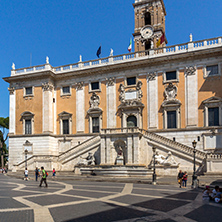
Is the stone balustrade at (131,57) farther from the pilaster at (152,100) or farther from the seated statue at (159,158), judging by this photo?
the seated statue at (159,158)

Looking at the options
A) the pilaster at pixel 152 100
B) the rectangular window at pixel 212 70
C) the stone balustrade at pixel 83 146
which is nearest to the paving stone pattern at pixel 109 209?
the stone balustrade at pixel 83 146

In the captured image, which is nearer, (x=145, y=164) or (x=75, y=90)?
(x=145, y=164)

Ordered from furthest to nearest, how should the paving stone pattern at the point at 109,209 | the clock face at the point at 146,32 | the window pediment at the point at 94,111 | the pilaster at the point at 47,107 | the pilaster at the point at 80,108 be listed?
the clock face at the point at 146,32 < the pilaster at the point at 47,107 < the pilaster at the point at 80,108 < the window pediment at the point at 94,111 < the paving stone pattern at the point at 109,209

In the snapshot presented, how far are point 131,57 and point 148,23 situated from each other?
520 inches

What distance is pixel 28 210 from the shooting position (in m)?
12.6

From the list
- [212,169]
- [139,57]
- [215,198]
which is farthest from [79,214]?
[139,57]

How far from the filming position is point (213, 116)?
3469cm

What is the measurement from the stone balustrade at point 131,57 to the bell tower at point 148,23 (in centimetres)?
875

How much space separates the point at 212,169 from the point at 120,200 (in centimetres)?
1674

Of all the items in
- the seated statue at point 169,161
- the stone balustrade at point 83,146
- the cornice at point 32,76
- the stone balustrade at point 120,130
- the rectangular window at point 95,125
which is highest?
the cornice at point 32,76

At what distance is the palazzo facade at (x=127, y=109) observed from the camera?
34.0 meters

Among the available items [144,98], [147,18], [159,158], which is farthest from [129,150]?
[147,18]

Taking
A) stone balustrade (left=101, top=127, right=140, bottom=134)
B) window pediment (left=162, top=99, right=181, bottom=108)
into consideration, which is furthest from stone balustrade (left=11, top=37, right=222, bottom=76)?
stone balustrade (left=101, top=127, right=140, bottom=134)

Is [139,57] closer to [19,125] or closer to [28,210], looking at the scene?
[19,125]
